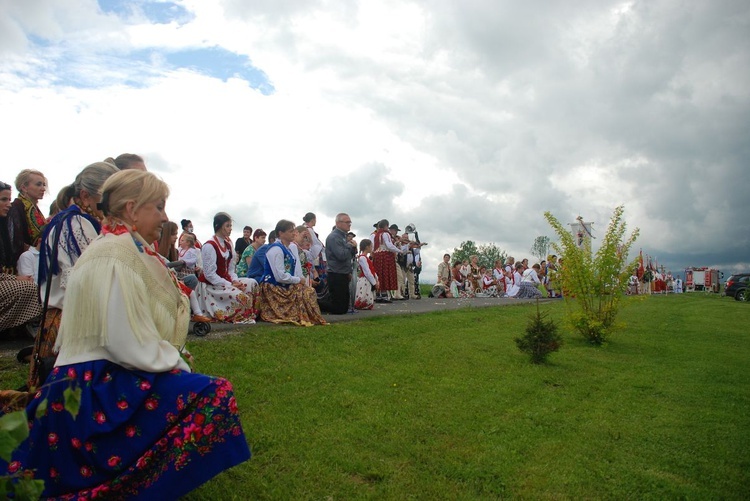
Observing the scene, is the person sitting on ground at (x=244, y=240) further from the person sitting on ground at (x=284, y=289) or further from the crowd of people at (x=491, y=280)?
the crowd of people at (x=491, y=280)

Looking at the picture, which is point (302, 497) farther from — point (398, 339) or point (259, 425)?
point (398, 339)

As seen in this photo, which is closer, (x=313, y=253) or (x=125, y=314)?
(x=125, y=314)

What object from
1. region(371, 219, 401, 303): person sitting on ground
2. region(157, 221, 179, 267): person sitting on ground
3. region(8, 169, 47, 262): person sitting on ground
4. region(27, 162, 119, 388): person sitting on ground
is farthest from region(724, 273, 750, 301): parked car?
region(27, 162, 119, 388): person sitting on ground

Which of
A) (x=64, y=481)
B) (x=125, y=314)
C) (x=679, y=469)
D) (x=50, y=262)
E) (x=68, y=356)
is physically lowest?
(x=679, y=469)

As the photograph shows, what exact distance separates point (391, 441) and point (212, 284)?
626 centimetres

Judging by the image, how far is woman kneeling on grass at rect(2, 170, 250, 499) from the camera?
276 centimetres

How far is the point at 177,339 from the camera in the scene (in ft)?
10.7

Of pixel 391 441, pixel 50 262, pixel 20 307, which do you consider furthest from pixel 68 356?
pixel 20 307

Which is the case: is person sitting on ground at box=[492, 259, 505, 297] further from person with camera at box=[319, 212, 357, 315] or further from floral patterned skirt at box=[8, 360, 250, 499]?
floral patterned skirt at box=[8, 360, 250, 499]

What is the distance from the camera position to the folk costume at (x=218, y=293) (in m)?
10.2

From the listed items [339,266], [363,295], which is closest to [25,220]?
[339,266]

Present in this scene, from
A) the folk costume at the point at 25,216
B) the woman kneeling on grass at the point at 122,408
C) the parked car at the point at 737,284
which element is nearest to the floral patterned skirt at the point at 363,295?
the folk costume at the point at 25,216

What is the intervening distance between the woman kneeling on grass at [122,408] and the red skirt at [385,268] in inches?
587

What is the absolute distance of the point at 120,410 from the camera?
2.78 m
